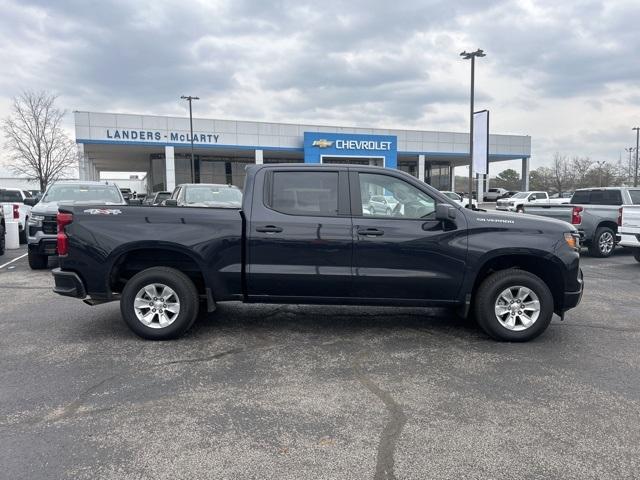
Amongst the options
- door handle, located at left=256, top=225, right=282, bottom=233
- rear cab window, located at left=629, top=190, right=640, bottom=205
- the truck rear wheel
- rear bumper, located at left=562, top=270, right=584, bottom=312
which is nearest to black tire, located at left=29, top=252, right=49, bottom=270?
the truck rear wheel

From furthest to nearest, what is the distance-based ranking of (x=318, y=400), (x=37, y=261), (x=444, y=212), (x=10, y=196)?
1. (x=10, y=196)
2. (x=37, y=261)
3. (x=444, y=212)
4. (x=318, y=400)

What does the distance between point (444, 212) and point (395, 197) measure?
591 millimetres

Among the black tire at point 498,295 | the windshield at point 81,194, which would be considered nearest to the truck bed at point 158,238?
the black tire at point 498,295

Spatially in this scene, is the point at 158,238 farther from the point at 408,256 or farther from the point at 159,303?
the point at 408,256

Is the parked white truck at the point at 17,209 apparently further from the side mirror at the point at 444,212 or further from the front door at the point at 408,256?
the side mirror at the point at 444,212

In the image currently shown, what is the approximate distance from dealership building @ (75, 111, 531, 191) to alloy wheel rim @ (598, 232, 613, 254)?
29593mm

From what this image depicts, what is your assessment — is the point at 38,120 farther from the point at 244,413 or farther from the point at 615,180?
the point at 615,180

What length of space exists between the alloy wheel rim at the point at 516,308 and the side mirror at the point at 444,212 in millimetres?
1017

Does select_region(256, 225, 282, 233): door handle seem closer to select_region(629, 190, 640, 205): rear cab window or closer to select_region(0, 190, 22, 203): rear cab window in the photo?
select_region(629, 190, 640, 205): rear cab window

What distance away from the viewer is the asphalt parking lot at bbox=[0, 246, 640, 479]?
3.00m

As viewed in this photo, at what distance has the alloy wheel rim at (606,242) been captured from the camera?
41.4ft

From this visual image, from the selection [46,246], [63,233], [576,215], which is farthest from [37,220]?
[576,215]

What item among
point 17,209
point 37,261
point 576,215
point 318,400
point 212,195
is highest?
point 212,195

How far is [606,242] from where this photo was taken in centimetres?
1266
